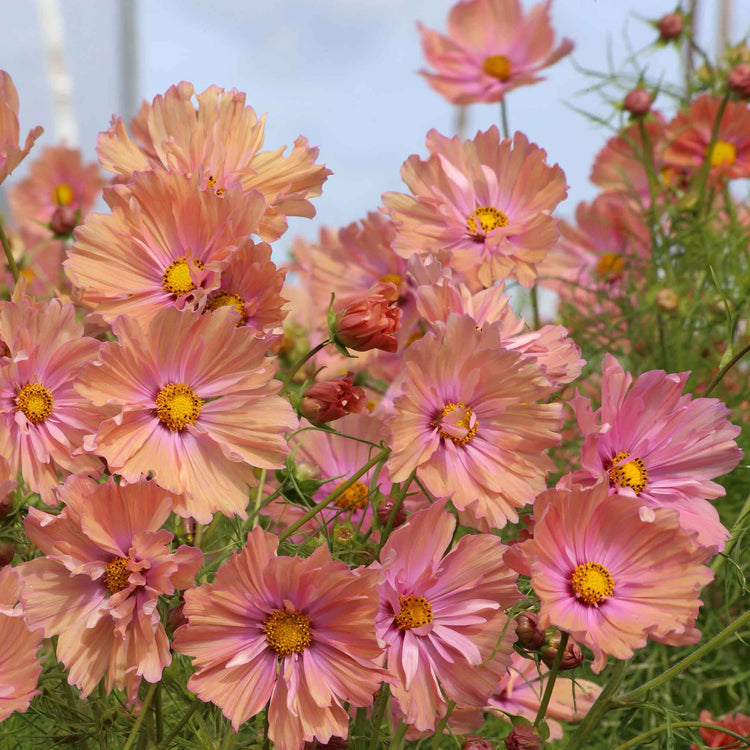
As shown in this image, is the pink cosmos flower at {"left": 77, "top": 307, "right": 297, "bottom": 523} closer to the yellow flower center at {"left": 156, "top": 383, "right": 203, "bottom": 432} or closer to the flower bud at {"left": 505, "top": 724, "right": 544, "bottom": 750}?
the yellow flower center at {"left": 156, "top": 383, "right": 203, "bottom": 432}

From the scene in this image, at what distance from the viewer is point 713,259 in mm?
786

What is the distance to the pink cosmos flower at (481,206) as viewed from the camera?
0.44m

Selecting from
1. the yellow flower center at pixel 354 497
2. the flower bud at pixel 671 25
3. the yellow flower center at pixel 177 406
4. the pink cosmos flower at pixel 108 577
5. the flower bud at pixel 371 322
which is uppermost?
the flower bud at pixel 671 25

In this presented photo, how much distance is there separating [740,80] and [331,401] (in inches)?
22.0

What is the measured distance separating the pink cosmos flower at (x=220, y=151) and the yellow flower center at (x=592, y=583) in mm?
176

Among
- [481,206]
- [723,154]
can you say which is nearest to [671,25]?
[723,154]

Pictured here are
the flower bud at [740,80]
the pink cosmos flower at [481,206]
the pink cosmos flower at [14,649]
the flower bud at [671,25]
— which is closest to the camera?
the pink cosmos flower at [14,649]

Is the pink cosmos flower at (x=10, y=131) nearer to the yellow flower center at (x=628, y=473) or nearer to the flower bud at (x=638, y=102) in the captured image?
the yellow flower center at (x=628, y=473)

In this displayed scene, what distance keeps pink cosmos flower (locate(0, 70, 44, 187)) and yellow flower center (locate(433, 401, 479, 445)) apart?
0.63 feet

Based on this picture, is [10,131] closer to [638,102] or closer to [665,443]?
[665,443]

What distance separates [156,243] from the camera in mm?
379

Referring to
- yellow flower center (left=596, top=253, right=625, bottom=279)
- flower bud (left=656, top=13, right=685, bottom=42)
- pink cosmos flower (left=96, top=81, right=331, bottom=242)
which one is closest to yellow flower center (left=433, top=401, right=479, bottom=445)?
pink cosmos flower (left=96, top=81, right=331, bottom=242)

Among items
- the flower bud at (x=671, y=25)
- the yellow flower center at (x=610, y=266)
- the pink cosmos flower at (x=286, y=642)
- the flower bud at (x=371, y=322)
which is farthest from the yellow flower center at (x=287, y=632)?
the flower bud at (x=671, y=25)

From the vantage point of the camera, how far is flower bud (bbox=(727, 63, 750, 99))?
0.78 meters
